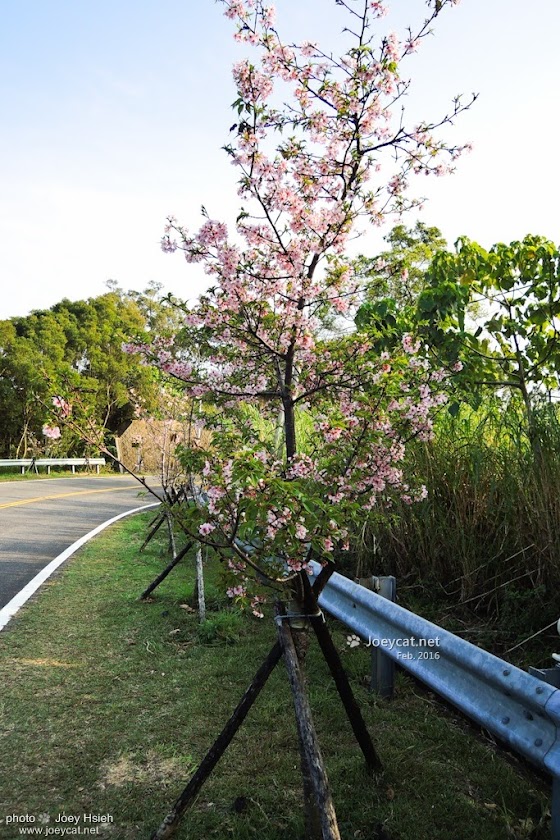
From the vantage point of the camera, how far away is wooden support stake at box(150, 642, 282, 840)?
2680 millimetres

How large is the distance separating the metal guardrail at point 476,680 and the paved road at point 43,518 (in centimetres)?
434

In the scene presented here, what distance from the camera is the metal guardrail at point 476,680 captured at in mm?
2418

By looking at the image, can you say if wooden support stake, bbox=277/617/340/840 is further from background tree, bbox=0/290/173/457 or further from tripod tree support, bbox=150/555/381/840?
background tree, bbox=0/290/173/457

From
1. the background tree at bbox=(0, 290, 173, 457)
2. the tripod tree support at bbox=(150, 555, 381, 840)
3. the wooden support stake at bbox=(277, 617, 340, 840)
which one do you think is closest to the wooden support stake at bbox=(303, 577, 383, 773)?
the tripod tree support at bbox=(150, 555, 381, 840)

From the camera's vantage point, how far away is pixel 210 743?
351 cm

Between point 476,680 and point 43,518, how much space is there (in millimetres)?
11316

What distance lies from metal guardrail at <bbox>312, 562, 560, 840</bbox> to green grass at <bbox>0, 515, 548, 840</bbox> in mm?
348

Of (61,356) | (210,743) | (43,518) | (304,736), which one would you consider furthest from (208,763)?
(61,356)

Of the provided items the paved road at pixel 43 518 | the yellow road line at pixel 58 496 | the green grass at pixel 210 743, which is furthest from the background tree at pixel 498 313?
the yellow road line at pixel 58 496

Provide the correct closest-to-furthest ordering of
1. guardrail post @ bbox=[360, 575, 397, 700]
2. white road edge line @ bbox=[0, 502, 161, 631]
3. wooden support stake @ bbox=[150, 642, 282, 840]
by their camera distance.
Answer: wooden support stake @ bbox=[150, 642, 282, 840]
guardrail post @ bbox=[360, 575, 397, 700]
white road edge line @ bbox=[0, 502, 161, 631]

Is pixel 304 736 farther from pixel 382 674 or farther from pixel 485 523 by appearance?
pixel 485 523

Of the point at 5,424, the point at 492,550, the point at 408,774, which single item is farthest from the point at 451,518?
the point at 5,424

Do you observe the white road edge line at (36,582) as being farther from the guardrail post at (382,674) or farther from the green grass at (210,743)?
the guardrail post at (382,674)

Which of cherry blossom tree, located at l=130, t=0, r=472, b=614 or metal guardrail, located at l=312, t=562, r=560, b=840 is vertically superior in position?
cherry blossom tree, located at l=130, t=0, r=472, b=614
